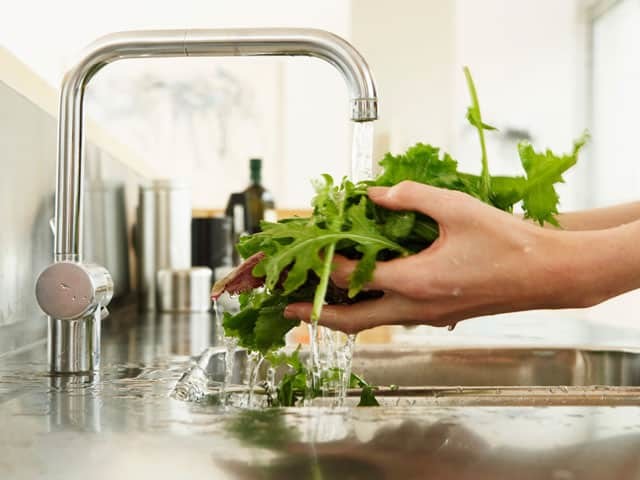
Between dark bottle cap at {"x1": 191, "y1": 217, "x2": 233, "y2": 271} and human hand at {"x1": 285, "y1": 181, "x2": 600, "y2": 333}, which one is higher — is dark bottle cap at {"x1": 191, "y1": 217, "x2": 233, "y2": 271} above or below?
above

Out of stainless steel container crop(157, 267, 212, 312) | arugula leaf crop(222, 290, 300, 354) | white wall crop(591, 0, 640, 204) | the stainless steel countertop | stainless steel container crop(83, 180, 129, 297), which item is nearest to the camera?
the stainless steel countertop

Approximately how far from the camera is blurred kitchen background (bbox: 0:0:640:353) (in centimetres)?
481

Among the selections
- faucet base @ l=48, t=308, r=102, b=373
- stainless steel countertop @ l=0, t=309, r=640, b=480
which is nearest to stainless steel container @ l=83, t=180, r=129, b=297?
faucet base @ l=48, t=308, r=102, b=373

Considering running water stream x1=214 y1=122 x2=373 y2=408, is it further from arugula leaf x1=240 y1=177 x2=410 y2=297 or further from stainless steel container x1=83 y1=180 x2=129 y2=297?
stainless steel container x1=83 y1=180 x2=129 y2=297

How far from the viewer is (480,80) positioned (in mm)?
5086

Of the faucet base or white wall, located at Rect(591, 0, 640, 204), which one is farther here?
white wall, located at Rect(591, 0, 640, 204)

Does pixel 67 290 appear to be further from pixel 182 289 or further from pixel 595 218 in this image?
pixel 182 289

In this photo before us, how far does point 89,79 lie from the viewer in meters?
0.87

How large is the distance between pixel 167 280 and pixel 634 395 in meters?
1.32

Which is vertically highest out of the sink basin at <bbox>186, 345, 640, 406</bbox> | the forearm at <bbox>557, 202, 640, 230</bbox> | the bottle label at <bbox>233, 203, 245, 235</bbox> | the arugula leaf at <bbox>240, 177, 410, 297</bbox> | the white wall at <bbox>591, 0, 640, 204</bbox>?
the white wall at <bbox>591, 0, 640, 204</bbox>

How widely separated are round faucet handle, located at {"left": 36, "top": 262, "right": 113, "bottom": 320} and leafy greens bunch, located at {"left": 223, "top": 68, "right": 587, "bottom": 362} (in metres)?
0.17

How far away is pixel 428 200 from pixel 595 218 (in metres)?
0.48

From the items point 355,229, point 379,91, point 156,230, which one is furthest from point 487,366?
point 379,91

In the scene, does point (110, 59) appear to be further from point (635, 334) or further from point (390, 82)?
point (390, 82)
